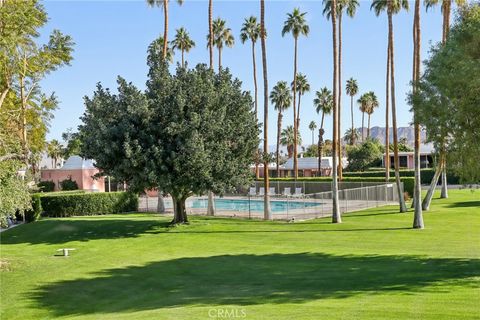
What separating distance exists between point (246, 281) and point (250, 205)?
976 inches

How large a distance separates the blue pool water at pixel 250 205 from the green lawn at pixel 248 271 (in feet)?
33.8

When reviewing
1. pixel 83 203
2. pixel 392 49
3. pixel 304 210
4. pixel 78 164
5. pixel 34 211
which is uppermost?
pixel 392 49

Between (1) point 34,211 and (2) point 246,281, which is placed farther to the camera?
(1) point 34,211

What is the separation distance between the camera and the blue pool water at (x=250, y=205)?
40906mm

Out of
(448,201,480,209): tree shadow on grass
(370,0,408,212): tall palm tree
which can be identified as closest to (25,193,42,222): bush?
(370,0,408,212): tall palm tree

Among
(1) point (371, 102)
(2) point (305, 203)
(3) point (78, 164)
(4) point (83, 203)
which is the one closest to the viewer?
(4) point (83, 203)

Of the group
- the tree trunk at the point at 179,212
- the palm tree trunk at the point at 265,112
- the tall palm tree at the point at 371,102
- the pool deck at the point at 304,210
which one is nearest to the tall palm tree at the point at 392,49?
the pool deck at the point at 304,210

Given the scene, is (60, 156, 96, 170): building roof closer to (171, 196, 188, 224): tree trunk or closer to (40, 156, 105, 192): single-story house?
(40, 156, 105, 192): single-story house

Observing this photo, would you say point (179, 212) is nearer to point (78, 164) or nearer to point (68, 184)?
point (68, 184)

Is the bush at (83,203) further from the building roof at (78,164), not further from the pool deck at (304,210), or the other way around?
the building roof at (78,164)

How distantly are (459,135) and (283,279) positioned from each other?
22.4 ft

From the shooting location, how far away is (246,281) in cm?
Result: 1566

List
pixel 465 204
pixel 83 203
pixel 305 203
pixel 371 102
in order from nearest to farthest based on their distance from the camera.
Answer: pixel 465 204, pixel 83 203, pixel 305 203, pixel 371 102

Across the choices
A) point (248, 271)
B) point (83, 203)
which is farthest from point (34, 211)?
point (248, 271)
